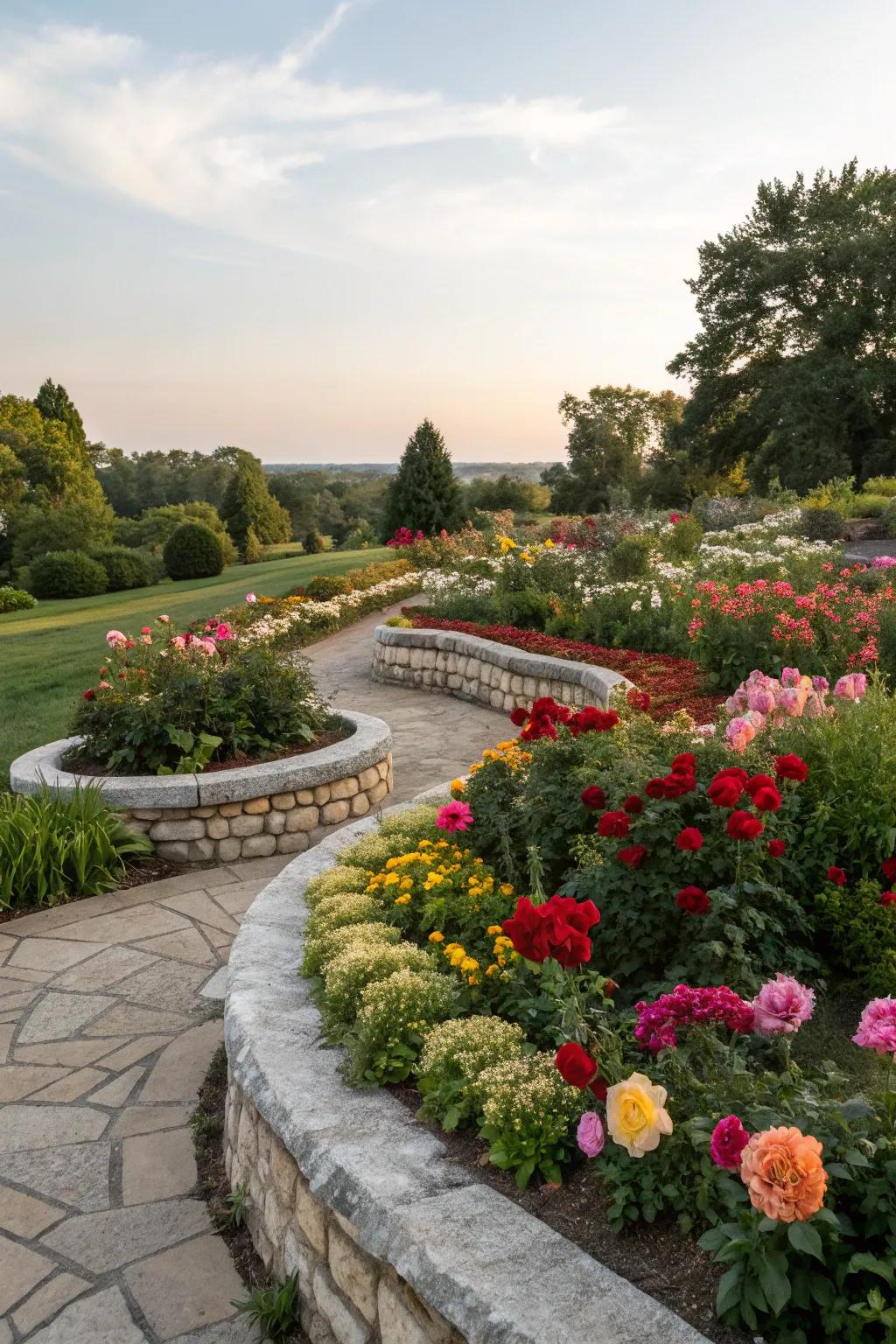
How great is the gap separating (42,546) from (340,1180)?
122 ft

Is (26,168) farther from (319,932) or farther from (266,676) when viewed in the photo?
(319,932)

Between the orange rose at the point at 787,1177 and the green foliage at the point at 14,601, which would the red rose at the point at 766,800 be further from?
the green foliage at the point at 14,601

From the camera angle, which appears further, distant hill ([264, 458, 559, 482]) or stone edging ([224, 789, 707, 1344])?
distant hill ([264, 458, 559, 482])

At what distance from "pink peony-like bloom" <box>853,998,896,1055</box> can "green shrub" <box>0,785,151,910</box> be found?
156 inches

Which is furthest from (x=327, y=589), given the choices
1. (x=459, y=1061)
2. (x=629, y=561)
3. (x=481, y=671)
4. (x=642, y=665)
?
(x=459, y=1061)

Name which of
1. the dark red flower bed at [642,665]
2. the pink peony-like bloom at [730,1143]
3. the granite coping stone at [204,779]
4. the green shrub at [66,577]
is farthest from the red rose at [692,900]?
the green shrub at [66,577]

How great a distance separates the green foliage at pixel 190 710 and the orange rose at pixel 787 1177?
14.3 ft

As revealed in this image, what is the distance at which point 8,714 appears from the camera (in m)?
9.84

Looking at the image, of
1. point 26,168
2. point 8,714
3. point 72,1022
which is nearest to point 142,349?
point 26,168

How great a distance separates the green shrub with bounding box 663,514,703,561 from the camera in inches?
474

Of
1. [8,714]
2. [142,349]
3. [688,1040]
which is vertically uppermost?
[142,349]

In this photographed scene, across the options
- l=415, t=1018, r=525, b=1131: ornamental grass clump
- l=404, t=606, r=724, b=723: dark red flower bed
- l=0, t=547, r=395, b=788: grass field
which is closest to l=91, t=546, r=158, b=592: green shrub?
l=0, t=547, r=395, b=788: grass field

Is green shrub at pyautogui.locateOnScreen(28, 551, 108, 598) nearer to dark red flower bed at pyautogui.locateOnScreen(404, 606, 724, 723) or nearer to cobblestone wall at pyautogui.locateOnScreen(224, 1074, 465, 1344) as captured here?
dark red flower bed at pyautogui.locateOnScreen(404, 606, 724, 723)

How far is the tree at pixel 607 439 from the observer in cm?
4000
